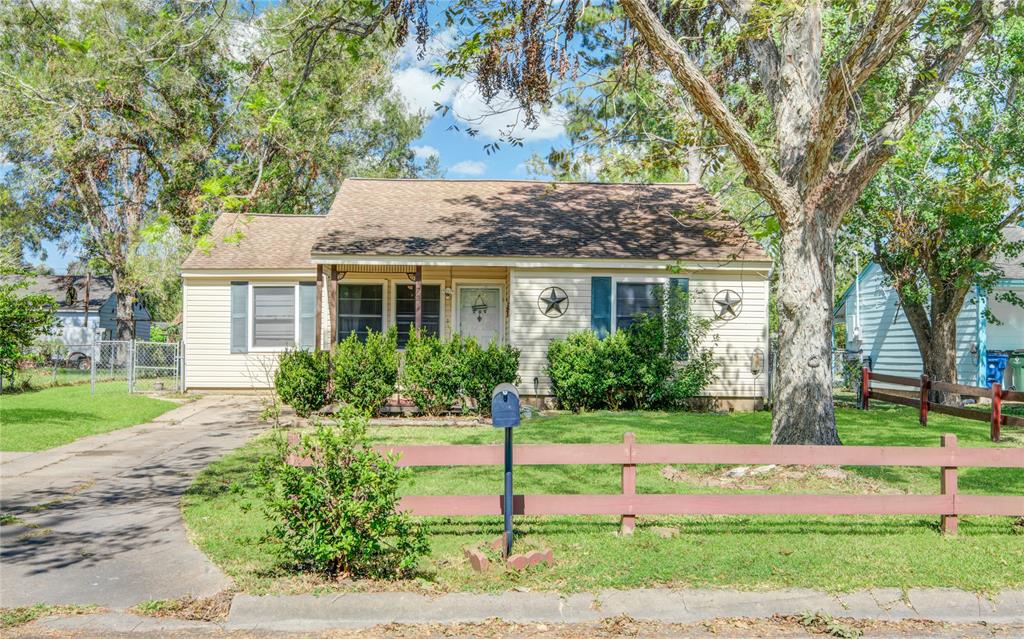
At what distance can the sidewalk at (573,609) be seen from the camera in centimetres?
454

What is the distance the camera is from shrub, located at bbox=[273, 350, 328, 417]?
13953 millimetres

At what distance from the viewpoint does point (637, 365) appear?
50.9ft

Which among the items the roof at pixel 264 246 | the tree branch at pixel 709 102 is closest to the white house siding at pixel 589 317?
the roof at pixel 264 246

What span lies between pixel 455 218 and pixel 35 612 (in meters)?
14.4

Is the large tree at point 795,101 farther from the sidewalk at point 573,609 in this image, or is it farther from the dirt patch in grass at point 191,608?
the dirt patch in grass at point 191,608

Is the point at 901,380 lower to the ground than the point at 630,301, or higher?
lower

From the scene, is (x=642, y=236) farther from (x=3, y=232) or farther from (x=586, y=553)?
(x=3, y=232)

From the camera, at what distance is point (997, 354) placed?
19.8 m

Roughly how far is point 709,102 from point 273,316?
1403 cm

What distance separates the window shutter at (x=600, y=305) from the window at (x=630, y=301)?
0.82 ft

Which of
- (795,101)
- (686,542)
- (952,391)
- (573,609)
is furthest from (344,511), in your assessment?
(952,391)

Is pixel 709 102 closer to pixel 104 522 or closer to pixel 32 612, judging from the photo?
pixel 104 522

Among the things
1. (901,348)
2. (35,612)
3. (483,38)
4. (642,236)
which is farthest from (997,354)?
(35,612)

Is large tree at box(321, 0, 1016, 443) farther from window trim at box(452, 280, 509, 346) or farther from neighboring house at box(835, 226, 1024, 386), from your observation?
neighboring house at box(835, 226, 1024, 386)
